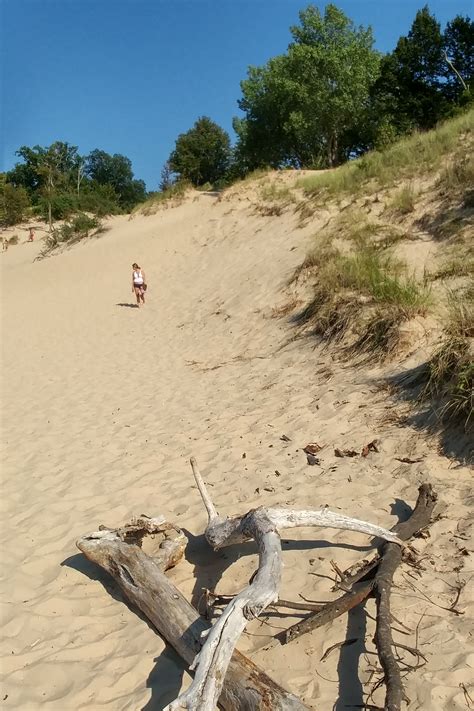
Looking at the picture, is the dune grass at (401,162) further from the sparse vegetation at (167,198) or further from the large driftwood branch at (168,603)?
the large driftwood branch at (168,603)

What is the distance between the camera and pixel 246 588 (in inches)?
85.6

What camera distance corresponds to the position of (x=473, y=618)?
254 centimetres

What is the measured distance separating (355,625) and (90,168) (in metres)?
66.7

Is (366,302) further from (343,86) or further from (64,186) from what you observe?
(64,186)

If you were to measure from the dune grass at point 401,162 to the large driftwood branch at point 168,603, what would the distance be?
1076 cm

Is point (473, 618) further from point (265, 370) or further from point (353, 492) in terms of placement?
point (265, 370)

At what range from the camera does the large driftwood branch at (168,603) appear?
203cm

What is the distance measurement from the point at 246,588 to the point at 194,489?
2.30m

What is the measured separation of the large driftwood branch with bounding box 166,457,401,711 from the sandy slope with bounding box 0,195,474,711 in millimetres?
319

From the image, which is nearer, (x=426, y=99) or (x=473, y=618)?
(x=473, y=618)

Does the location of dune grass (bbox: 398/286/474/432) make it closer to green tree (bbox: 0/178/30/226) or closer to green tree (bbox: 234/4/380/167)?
green tree (bbox: 234/4/380/167)

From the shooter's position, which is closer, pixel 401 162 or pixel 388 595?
pixel 388 595

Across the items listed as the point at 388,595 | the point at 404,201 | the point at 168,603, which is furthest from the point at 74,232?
the point at 388,595

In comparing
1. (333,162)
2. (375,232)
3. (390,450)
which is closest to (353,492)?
(390,450)
